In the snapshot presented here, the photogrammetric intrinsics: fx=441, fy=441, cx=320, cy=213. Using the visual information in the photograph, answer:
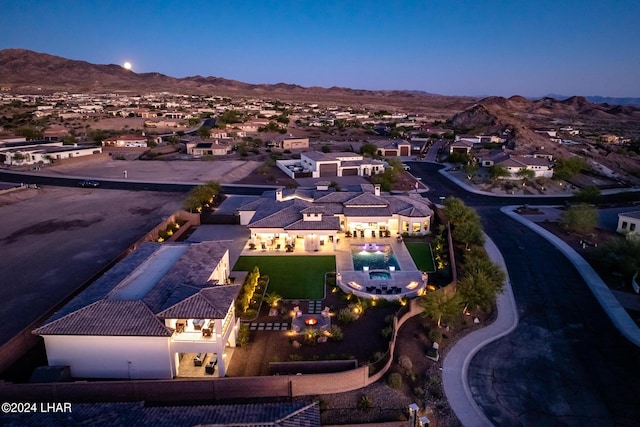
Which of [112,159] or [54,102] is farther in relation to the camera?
[54,102]

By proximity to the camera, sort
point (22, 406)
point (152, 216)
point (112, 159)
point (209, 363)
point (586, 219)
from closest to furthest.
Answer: point (22, 406) < point (209, 363) < point (586, 219) < point (152, 216) < point (112, 159)

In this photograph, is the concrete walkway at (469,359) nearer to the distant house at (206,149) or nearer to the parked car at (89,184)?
the parked car at (89,184)

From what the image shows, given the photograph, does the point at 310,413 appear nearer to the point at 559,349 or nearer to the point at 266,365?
the point at 266,365

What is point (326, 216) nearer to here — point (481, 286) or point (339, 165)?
point (481, 286)

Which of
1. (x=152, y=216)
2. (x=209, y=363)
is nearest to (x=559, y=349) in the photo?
(x=209, y=363)

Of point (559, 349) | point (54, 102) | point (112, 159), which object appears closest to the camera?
point (559, 349)

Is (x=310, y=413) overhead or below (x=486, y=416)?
overhead

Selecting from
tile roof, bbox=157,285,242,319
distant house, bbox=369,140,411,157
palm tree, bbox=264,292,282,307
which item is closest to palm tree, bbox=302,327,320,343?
palm tree, bbox=264,292,282,307
